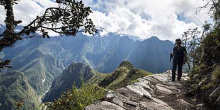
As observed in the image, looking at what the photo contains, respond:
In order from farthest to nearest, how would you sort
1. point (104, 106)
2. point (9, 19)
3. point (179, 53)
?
point (179, 53) → point (9, 19) → point (104, 106)

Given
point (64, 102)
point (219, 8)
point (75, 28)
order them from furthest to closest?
point (219, 8)
point (75, 28)
point (64, 102)

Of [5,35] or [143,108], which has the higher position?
[5,35]

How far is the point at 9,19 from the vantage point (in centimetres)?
669

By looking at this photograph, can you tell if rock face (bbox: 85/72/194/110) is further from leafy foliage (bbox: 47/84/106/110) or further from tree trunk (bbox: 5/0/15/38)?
tree trunk (bbox: 5/0/15/38)

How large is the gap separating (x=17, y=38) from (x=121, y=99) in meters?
4.62

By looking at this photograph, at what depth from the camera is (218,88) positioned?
547 centimetres

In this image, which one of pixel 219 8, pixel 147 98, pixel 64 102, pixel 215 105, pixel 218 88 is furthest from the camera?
pixel 219 8

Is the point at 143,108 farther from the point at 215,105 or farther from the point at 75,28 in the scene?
the point at 75,28

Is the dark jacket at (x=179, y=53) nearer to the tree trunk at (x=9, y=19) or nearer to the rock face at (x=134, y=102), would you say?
the rock face at (x=134, y=102)

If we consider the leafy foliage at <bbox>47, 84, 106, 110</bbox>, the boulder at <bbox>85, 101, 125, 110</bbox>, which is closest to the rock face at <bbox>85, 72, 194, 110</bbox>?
the boulder at <bbox>85, 101, 125, 110</bbox>

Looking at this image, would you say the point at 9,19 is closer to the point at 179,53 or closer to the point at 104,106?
the point at 104,106

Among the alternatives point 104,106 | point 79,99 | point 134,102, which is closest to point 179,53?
point 134,102

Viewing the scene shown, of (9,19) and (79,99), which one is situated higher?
(9,19)

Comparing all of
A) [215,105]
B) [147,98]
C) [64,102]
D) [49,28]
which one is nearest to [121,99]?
[147,98]
